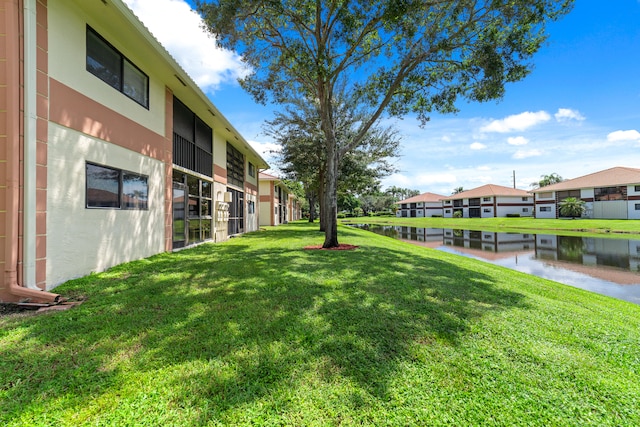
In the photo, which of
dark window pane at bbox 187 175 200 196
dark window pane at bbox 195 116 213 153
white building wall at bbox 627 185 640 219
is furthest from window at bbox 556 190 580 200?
dark window pane at bbox 187 175 200 196

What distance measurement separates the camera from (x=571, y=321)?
4.41 metres

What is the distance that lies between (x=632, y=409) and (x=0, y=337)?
660cm

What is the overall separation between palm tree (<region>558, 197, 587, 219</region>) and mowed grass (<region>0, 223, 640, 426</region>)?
44472 mm

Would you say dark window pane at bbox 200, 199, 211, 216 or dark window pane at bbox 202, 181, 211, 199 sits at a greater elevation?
dark window pane at bbox 202, 181, 211, 199

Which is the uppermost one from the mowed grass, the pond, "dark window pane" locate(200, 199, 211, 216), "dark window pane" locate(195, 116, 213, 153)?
"dark window pane" locate(195, 116, 213, 153)

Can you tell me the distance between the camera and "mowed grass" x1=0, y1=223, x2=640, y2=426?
7.83 ft

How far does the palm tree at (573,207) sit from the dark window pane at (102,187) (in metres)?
51.1

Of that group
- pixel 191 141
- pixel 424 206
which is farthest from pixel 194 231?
pixel 424 206

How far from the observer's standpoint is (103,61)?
6.79 m

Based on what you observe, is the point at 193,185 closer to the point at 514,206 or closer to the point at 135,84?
the point at 135,84

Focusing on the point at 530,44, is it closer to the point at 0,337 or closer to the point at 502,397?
the point at 502,397

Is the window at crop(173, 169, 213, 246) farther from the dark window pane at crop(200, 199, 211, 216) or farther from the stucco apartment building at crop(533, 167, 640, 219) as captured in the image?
the stucco apartment building at crop(533, 167, 640, 219)

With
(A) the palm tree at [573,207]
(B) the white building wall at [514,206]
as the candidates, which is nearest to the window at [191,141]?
(A) the palm tree at [573,207]

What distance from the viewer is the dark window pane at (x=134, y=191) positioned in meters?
7.42
